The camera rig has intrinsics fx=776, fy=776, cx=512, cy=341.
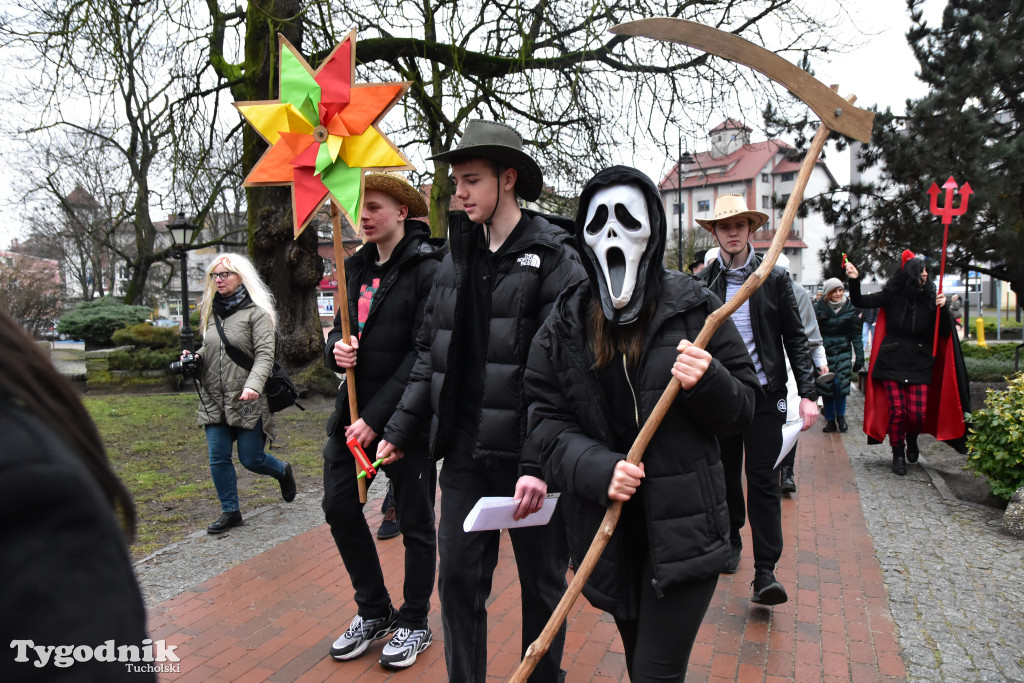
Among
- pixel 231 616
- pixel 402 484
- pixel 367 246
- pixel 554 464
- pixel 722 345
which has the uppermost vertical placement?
pixel 367 246

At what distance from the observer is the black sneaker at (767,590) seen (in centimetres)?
398

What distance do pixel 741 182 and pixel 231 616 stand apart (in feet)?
219

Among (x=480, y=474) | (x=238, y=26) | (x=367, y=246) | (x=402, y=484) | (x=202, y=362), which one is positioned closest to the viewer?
(x=480, y=474)

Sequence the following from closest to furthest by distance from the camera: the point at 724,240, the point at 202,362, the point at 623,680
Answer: the point at 623,680
the point at 724,240
the point at 202,362

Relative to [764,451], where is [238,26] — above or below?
above

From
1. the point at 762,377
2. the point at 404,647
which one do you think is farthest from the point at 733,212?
the point at 404,647

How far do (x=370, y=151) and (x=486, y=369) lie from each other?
122 cm

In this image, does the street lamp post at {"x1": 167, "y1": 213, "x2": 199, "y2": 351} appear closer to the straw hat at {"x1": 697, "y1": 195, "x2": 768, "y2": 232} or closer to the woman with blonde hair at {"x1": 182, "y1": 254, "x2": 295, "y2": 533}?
the woman with blonde hair at {"x1": 182, "y1": 254, "x2": 295, "y2": 533}

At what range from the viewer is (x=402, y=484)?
146 inches

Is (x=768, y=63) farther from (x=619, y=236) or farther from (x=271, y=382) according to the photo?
(x=271, y=382)

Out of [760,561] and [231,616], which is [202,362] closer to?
[231,616]

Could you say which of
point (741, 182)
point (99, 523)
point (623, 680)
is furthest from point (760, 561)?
point (741, 182)

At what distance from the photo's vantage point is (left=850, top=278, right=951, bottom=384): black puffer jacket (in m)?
7.51

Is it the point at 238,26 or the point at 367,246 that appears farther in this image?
the point at 238,26
